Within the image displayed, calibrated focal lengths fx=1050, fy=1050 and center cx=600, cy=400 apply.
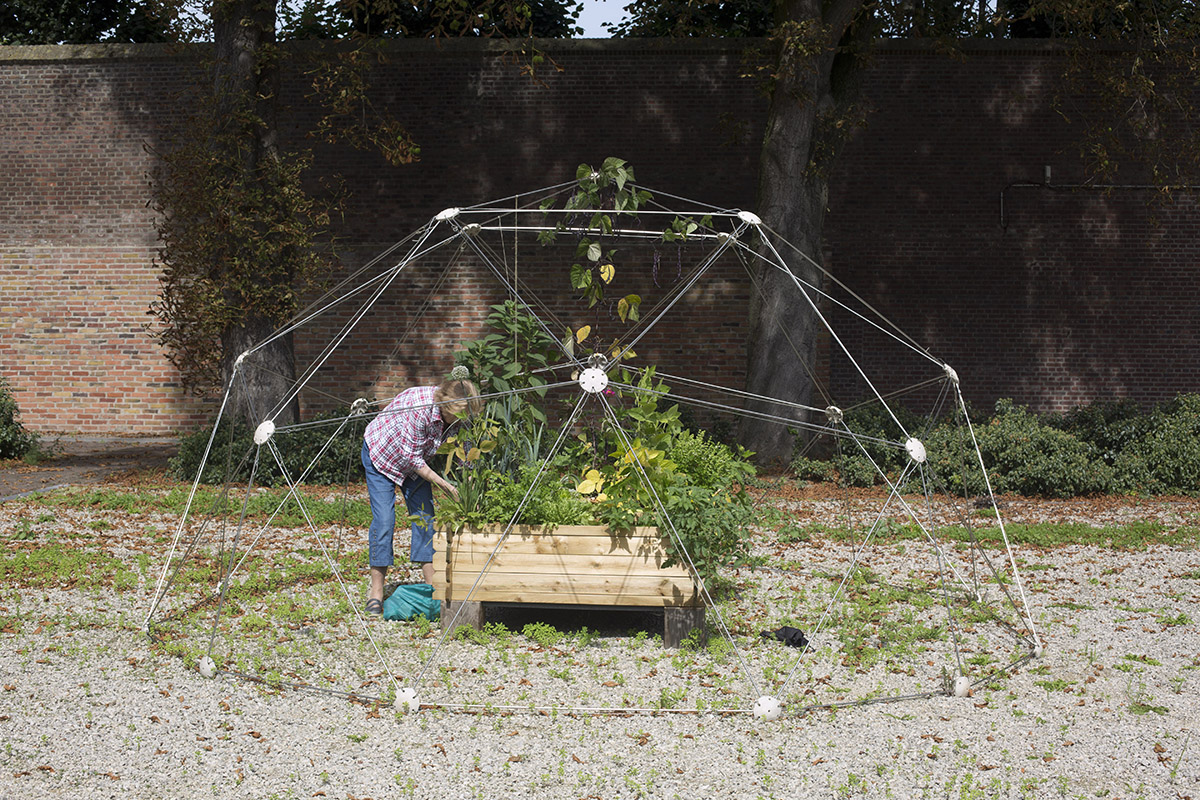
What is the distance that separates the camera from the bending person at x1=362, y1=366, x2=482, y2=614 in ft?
18.5

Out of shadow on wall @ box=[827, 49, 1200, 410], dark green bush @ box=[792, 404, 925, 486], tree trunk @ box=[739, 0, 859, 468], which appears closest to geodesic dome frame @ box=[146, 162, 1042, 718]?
dark green bush @ box=[792, 404, 925, 486]

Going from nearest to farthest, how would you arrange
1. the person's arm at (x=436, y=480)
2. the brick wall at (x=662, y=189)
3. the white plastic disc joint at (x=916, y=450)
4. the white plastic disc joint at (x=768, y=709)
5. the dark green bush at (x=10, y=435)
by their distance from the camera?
the white plastic disc joint at (x=768, y=709) < the white plastic disc joint at (x=916, y=450) < the person's arm at (x=436, y=480) < the dark green bush at (x=10, y=435) < the brick wall at (x=662, y=189)

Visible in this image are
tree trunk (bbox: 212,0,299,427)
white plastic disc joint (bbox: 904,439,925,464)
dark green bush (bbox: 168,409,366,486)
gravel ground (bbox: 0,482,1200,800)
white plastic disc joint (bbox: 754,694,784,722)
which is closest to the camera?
gravel ground (bbox: 0,482,1200,800)

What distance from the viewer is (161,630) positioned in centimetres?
555

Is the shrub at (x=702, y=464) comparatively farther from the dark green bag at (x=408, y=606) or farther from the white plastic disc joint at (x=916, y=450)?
the dark green bag at (x=408, y=606)

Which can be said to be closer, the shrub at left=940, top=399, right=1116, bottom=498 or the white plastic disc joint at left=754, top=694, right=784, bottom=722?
the white plastic disc joint at left=754, top=694, right=784, bottom=722

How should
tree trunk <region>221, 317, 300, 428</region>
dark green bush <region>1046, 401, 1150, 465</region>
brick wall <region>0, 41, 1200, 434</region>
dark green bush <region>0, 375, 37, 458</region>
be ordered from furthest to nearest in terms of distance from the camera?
brick wall <region>0, 41, 1200, 434</region> → dark green bush <region>0, 375, 37, 458</region> → dark green bush <region>1046, 401, 1150, 465</region> → tree trunk <region>221, 317, 300, 428</region>

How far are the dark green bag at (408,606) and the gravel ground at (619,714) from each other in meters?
0.10

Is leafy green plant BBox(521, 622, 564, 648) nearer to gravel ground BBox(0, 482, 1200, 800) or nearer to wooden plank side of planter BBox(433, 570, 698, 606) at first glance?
gravel ground BBox(0, 482, 1200, 800)

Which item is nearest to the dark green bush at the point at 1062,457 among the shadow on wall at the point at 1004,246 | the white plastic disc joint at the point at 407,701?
the shadow on wall at the point at 1004,246

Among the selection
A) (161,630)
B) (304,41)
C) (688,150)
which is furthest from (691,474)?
(304,41)

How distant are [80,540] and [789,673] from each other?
5559mm

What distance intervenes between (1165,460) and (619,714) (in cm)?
856

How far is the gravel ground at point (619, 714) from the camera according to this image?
3727mm
